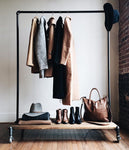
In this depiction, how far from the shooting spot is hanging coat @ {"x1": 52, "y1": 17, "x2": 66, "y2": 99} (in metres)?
1.89

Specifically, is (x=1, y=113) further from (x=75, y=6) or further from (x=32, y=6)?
(x=75, y=6)

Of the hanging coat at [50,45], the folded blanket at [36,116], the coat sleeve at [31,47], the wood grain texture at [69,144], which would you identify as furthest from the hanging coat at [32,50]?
the wood grain texture at [69,144]

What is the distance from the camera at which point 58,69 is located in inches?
76.7

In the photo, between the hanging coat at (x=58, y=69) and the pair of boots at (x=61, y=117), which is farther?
the pair of boots at (x=61, y=117)

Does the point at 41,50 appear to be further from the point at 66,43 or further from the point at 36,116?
the point at 36,116

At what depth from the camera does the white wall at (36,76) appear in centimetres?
276

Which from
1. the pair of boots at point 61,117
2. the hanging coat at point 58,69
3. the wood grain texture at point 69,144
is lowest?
the wood grain texture at point 69,144

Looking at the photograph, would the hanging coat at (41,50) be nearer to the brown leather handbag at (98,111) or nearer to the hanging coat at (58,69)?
the hanging coat at (58,69)

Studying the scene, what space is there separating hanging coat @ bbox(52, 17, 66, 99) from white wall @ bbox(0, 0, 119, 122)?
2.81 feet

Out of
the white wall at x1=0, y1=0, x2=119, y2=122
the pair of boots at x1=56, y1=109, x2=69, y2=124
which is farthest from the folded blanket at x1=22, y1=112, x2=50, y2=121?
the white wall at x1=0, y1=0, x2=119, y2=122

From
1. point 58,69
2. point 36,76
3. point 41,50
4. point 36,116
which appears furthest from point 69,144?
point 36,76

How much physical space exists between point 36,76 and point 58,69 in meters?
0.92

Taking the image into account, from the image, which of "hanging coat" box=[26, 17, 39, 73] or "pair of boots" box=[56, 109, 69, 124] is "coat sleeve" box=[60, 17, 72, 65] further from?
"pair of boots" box=[56, 109, 69, 124]

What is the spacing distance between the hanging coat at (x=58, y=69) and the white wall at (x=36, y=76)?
86 centimetres
